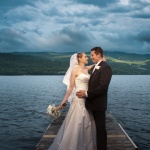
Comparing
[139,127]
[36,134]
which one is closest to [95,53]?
[36,134]

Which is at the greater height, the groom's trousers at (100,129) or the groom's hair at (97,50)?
the groom's hair at (97,50)

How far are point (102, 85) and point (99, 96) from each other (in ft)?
1.47

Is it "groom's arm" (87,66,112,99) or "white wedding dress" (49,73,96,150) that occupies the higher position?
"groom's arm" (87,66,112,99)

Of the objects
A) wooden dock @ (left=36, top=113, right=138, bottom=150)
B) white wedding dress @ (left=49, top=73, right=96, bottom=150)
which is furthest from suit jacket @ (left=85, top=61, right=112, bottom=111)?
wooden dock @ (left=36, top=113, right=138, bottom=150)

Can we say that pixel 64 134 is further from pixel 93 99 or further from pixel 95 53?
pixel 95 53

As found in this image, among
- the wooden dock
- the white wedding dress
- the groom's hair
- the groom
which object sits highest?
the groom's hair

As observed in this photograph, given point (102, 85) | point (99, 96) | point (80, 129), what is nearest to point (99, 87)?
point (102, 85)

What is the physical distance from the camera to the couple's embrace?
8758 millimetres

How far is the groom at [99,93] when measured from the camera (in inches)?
338

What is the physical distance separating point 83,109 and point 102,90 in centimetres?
126

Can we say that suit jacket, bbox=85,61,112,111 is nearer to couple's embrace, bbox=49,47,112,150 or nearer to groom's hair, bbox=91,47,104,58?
couple's embrace, bbox=49,47,112,150

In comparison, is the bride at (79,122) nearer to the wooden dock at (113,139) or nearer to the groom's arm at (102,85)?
the groom's arm at (102,85)

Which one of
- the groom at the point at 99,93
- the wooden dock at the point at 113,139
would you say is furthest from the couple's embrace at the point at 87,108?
the wooden dock at the point at 113,139

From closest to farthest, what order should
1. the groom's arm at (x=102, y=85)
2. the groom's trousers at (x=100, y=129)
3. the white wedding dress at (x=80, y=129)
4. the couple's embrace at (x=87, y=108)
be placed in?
1. the groom's arm at (x=102, y=85)
2. the couple's embrace at (x=87, y=108)
3. the groom's trousers at (x=100, y=129)
4. the white wedding dress at (x=80, y=129)
